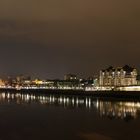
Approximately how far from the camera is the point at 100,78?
4311 inches

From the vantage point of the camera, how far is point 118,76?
100 meters

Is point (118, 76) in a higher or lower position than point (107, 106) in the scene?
higher

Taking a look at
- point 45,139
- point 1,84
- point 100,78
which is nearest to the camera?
point 45,139

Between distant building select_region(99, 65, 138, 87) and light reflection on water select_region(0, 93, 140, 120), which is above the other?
distant building select_region(99, 65, 138, 87)

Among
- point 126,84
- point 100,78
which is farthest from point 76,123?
point 100,78

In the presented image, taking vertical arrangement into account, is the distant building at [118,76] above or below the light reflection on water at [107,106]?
above

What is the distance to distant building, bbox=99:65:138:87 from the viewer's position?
95.8m

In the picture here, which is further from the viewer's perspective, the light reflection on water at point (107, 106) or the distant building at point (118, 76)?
the distant building at point (118, 76)

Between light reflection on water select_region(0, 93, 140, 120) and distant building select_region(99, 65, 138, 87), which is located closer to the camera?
light reflection on water select_region(0, 93, 140, 120)

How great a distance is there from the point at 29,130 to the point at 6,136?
292cm

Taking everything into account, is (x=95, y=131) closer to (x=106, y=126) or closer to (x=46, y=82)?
(x=106, y=126)

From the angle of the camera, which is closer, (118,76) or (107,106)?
(107,106)

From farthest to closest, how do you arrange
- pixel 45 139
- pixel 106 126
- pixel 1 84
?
pixel 1 84
pixel 106 126
pixel 45 139

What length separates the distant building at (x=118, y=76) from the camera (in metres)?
95.8
